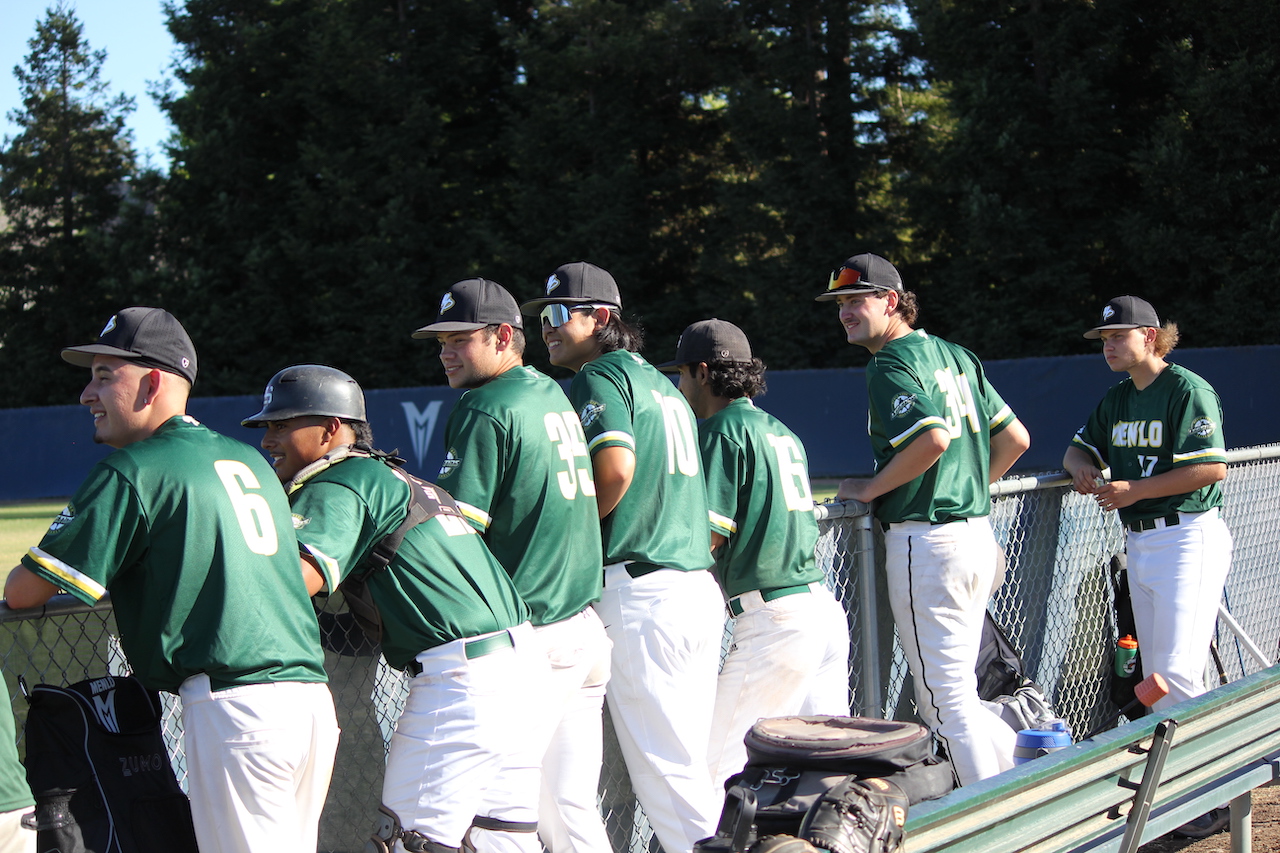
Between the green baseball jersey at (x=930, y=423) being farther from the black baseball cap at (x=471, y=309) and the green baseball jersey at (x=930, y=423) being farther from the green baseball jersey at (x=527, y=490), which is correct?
the black baseball cap at (x=471, y=309)

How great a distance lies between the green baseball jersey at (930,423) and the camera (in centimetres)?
469

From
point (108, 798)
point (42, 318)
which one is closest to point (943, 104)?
point (42, 318)

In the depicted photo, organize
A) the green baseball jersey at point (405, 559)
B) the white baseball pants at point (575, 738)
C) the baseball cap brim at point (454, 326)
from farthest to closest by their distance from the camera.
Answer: the baseball cap brim at point (454, 326), the white baseball pants at point (575, 738), the green baseball jersey at point (405, 559)

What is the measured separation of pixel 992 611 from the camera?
5.48m

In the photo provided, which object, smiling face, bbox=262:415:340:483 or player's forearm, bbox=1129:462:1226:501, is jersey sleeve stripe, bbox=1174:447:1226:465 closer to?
player's forearm, bbox=1129:462:1226:501

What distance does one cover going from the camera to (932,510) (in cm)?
470

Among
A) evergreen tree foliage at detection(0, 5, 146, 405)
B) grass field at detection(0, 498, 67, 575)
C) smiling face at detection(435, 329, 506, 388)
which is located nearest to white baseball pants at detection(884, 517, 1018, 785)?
smiling face at detection(435, 329, 506, 388)

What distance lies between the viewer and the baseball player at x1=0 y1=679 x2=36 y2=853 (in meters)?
2.61

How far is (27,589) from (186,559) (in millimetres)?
356

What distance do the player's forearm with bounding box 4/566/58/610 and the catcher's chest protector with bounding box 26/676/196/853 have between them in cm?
23

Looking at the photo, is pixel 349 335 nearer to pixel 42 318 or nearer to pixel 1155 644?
pixel 42 318

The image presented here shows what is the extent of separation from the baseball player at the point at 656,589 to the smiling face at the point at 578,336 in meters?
0.16

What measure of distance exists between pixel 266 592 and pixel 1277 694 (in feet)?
11.1

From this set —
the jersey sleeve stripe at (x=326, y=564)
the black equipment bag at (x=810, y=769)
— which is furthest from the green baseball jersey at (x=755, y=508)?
the jersey sleeve stripe at (x=326, y=564)
